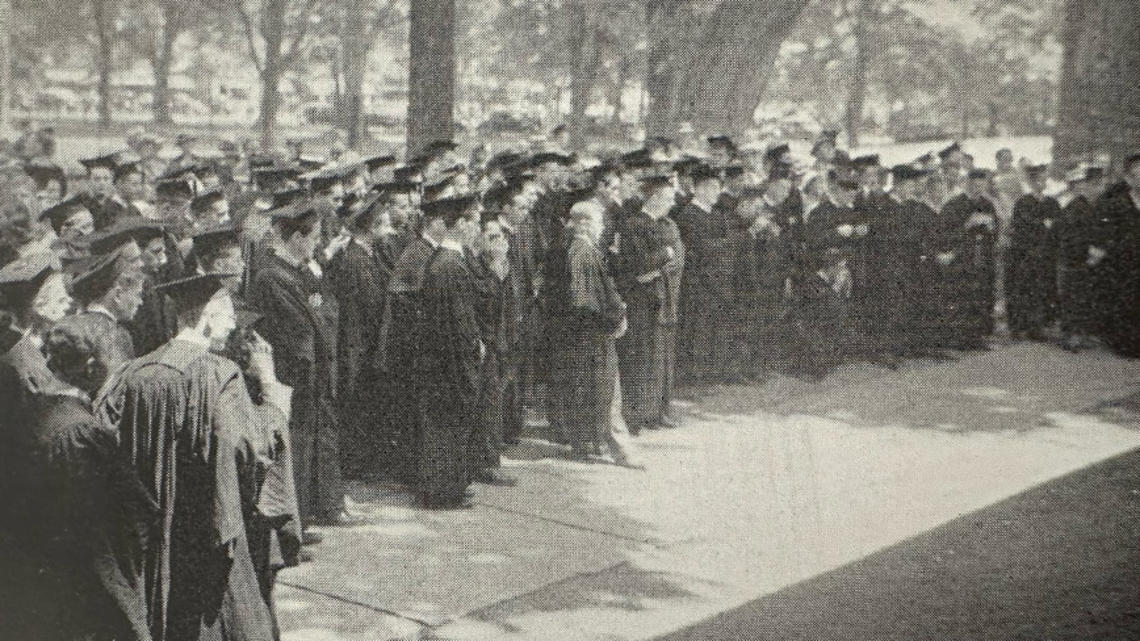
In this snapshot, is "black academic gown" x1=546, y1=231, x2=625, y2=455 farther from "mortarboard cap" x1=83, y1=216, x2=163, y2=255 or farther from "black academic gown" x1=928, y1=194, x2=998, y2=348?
"black academic gown" x1=928, y1=194, x2=998, y2=348

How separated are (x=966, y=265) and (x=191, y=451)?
12.3 m

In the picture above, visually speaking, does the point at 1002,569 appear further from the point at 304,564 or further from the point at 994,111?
the point at 994,111

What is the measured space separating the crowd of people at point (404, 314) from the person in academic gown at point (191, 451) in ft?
0.04

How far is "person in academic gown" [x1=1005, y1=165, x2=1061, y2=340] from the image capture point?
52.7 ft

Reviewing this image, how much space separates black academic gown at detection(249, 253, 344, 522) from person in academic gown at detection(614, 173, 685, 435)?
11.2ft

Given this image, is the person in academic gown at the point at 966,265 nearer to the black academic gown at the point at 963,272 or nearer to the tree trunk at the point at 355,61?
the black academic gown at the point at 963,272

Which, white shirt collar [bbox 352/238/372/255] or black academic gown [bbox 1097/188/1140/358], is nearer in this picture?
white shirt collar [bbox 352/238/372/255]

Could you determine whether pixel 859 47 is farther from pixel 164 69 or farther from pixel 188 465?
pixel 188 465

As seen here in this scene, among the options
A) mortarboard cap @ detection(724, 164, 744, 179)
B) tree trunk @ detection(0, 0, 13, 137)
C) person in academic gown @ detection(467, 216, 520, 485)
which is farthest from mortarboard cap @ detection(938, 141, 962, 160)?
tree trunk @ detection(0, 0, 13, 137)

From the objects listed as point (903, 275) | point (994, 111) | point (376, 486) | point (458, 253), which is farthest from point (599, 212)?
point (994, 111)

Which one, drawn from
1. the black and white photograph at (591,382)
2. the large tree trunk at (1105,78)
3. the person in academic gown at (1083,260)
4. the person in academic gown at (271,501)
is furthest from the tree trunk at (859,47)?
the person in academic gown at (271,501)

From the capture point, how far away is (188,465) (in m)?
5.10

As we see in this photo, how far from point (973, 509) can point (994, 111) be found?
3307 centimetres

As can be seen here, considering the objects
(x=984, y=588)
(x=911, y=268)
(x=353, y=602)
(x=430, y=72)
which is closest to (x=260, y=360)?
(x=353, y=602)
